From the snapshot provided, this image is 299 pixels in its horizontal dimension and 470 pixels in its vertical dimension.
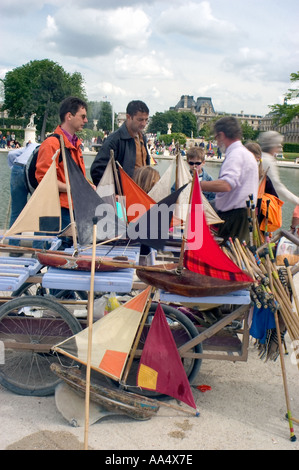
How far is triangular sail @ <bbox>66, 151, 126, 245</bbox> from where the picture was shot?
395 cm

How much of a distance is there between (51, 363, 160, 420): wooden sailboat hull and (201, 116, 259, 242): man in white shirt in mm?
1753

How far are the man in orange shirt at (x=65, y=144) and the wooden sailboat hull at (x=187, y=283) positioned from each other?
60.6 inches

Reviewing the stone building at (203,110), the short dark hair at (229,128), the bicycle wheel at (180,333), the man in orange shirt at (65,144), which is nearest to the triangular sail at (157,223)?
the bicycle wheel at (180,333)

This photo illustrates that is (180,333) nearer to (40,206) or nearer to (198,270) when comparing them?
(198,270)

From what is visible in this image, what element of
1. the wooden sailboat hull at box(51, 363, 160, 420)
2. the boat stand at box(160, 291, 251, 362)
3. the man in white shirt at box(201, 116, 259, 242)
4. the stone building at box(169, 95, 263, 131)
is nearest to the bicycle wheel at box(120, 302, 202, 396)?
the boat stand at box(160, 291, 251, 362)

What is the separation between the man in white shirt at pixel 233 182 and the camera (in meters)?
4.31

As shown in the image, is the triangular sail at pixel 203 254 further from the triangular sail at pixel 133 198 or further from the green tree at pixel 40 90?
the green tree at pixel 40 90

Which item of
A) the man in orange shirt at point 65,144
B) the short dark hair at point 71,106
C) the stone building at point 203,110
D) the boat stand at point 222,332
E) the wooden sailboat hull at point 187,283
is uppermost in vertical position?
the stone building at point 203,110

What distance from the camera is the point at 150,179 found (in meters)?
4.90

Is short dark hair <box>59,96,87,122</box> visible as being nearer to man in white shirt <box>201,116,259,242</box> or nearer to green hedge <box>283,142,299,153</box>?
man in white shirt <box>201,116,259,242</box>

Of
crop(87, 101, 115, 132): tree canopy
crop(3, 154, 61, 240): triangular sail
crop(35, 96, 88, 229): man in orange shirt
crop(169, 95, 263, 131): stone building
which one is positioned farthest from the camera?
crop(169, 95, 263, 131): stone building

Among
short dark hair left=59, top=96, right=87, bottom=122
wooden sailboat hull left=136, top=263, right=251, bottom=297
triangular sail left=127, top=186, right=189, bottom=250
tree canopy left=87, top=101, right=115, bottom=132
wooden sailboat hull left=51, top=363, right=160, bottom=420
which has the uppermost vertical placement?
tree canopy left=87, top=101, right=115, bottom=132

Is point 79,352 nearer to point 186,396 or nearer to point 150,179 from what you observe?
point 186,396
